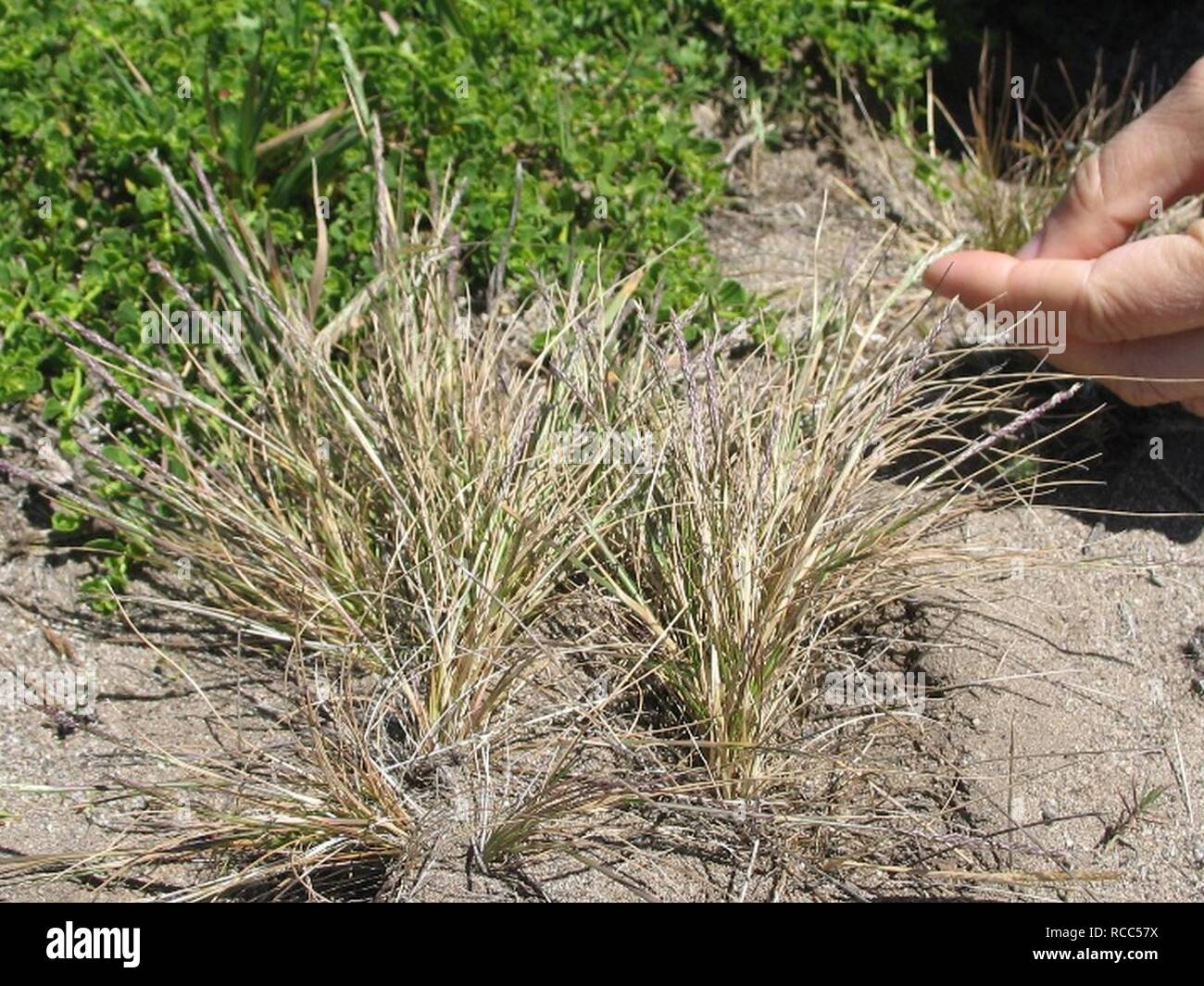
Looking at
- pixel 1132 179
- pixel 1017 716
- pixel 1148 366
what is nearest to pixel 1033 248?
pixel 1132 179

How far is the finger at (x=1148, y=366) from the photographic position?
259 centimetres

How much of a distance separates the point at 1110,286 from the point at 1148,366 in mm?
185

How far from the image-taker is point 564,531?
8.13 ft

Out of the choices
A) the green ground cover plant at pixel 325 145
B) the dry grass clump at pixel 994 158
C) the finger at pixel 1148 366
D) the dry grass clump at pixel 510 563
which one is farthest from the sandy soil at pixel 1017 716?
the dry grass clump at pixel 994 158

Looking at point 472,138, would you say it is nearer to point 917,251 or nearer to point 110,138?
point 110,138

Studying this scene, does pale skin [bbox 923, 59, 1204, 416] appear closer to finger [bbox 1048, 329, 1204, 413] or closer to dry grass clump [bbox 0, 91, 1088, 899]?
finger [bbox 1048, 329, 1204, 413]

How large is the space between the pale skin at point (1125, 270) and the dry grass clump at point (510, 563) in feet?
0.77

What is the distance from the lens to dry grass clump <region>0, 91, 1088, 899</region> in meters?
2.22

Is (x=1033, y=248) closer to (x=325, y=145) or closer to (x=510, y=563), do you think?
(x=510, y=563)

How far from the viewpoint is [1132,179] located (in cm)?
271

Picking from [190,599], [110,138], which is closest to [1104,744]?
[190,599]

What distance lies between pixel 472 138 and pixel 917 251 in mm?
1041

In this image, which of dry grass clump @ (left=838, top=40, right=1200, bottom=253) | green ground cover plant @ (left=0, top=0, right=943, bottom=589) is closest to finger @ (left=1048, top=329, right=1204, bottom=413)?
dry grass clump @ (left=838, top=40, right=1200, bottom=253)

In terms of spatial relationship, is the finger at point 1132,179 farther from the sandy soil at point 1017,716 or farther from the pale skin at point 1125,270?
the sandy soil at point 1017,716
